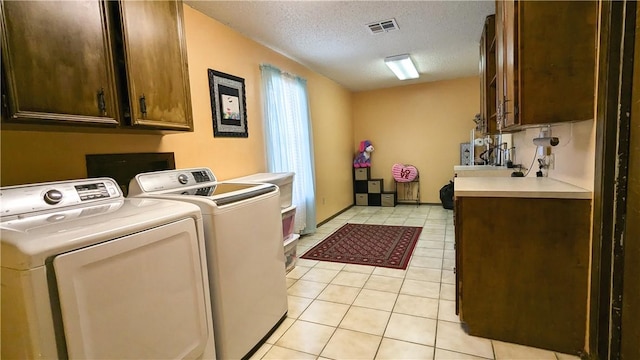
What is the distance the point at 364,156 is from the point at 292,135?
2.64 metres

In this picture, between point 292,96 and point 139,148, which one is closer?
point 139,148

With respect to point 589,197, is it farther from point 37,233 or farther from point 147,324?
point 37,233

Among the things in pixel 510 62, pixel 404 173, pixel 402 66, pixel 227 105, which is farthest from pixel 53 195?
Answer: pixel 404 173

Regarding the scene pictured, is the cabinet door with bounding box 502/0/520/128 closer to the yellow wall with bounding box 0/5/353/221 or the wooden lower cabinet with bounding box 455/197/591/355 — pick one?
the wooden lower cabinet with bounding box 455/197/591/355

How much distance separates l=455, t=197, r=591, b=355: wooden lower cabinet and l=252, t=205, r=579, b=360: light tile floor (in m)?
0.10

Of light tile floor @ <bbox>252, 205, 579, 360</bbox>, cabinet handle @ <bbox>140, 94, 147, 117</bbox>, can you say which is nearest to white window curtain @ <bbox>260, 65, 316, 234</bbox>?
light tile floor @ <bbox>252, 205, 579, 360</bbox>

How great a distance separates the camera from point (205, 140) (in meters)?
2.61

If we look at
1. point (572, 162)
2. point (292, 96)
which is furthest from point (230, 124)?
point (572, 162)

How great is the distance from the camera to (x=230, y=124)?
2865 millimetres

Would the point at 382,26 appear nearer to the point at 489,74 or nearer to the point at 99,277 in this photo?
the point at 489,74

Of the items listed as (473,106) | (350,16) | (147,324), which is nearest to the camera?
(147,324)

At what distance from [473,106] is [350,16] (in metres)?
3.76

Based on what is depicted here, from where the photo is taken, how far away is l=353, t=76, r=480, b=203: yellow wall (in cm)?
559

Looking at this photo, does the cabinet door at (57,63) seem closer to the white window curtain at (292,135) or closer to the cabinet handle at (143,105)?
the cabinet handle at (143,105)
